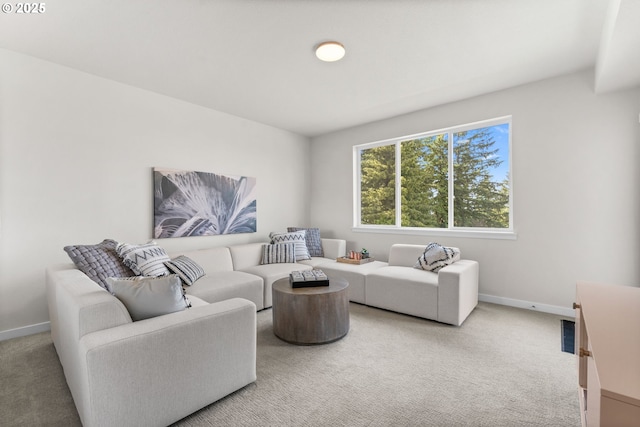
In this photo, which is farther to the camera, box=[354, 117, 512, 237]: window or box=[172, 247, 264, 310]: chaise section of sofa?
box=[354, 117, 512, 237]: window

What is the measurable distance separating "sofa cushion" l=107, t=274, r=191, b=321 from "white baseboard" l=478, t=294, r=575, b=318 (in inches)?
136

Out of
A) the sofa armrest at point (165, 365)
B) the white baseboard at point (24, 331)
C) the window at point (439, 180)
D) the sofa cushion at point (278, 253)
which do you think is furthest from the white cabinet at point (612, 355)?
the white baseboard at point (24, 331)

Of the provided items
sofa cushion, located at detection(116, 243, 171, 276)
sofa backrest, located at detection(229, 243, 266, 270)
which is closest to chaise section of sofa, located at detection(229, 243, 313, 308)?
sofa backrest, located at detection(229, 243, 266, 270)

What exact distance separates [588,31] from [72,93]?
Result: 468cm

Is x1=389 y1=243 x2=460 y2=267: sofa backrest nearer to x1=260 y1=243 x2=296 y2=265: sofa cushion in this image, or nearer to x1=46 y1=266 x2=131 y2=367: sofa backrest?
x1=260 y1=243 x2=296 y2=265: sofa cushion

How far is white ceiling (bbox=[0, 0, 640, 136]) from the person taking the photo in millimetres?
2037

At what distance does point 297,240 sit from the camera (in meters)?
4.38

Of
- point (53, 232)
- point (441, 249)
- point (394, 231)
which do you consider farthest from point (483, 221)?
point (53, 232)

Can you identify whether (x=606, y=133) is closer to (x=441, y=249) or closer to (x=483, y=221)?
(x=483, y=221)

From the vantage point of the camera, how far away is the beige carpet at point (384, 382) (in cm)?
160

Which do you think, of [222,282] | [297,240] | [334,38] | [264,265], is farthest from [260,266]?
[334,38]

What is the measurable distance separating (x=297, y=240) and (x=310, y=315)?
6.51 ft

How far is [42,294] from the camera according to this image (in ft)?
9.14

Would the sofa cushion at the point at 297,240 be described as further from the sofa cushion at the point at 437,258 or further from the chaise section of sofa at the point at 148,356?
the chaise section of sofa at the point at 148,356
